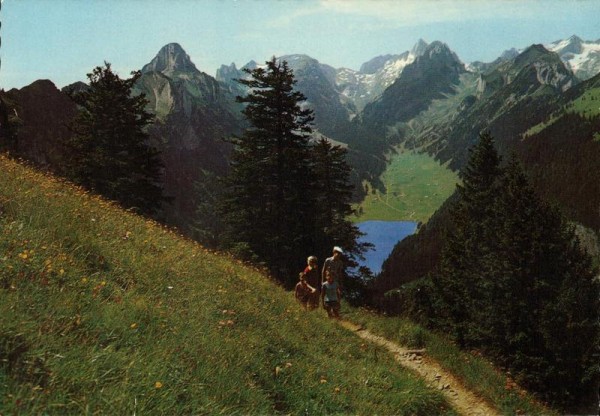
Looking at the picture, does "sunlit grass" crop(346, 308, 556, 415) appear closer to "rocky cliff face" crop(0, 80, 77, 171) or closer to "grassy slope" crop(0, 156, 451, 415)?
"grassy slope" crop(0, 156, 451, 415)

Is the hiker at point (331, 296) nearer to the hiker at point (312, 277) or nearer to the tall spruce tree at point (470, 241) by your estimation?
the hiker at point (312, 277)

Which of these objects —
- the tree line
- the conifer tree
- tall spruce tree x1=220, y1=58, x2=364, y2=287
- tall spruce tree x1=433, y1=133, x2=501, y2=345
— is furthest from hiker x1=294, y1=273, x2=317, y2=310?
tall spruce tree x1=433, y1=133, x2=501, y2=345

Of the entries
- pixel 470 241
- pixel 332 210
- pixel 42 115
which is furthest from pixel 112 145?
pixel 42 115

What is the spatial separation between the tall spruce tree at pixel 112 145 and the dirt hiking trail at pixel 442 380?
1854 cm

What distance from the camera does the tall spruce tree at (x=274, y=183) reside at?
24.9m

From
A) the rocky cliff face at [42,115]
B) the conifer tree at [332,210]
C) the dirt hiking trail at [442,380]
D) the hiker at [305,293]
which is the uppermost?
the rocky cliff face at [42,115]

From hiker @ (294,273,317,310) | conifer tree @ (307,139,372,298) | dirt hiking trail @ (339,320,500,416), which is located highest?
conifer tree @ (307,139,372,298)

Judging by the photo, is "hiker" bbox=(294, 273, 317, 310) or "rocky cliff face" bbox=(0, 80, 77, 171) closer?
"hiker" bbox=(294, 273, 317, 310)

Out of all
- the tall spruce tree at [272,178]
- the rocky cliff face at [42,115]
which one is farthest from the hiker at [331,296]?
the rocky cliff face at [42,115]

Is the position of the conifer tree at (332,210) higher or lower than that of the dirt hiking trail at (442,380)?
higher

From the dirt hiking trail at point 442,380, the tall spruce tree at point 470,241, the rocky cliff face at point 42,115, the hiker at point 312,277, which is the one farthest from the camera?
the rocky cliff face at point 42,115

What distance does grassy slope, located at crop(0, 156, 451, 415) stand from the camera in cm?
351

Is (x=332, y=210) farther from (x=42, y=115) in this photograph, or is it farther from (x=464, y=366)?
(x=42, y=115)

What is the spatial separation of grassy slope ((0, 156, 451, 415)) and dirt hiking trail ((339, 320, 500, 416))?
5.75ft
